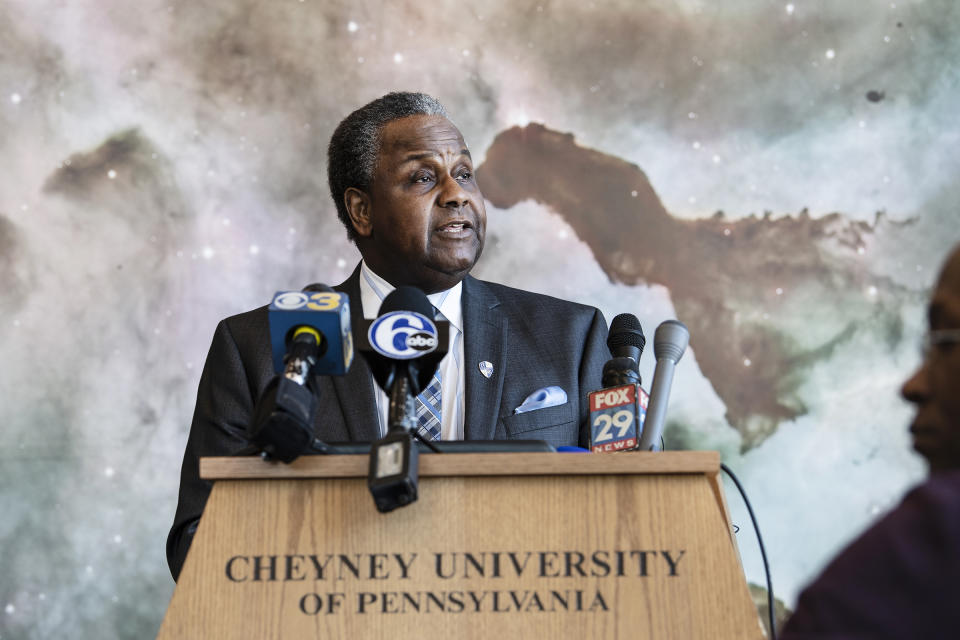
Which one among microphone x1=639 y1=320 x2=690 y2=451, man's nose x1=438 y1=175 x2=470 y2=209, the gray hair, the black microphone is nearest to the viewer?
microphone x1=639 y1=320 x2=690 y2=451

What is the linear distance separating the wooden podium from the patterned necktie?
0.90 m

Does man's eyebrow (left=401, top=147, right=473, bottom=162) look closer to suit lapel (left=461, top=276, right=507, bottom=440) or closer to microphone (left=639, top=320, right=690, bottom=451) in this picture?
suit lapel (left=461, top=276, right=507, bottom=440)

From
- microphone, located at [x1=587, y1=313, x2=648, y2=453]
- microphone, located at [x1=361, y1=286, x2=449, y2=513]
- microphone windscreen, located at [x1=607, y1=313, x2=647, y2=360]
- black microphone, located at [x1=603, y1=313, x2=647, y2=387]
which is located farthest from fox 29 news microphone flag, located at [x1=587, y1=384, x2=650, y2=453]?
microphone, located at [x1=361, y1=286, x2=449, y2=513]

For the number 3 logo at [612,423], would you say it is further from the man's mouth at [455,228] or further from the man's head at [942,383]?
the man's mouth at [455,228]

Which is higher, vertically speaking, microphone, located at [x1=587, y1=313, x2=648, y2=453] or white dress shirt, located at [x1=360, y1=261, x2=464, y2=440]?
white dress shirt, located at [x1=360, y1=261, x2=464, y2=440]

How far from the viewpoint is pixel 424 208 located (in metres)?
2.65

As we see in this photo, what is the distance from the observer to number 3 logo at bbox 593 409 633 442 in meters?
1.69

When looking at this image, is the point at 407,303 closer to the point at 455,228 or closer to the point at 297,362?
the point at 297,362

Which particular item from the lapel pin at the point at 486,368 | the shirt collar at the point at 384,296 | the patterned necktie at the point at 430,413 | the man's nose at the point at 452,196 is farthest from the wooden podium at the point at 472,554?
the man's nose at the point at 452,196

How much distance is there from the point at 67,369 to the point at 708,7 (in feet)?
8.84

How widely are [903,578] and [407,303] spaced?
0.79 m

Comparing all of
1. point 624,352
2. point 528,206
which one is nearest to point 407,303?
point 624,352

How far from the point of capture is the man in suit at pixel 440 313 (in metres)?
2.31

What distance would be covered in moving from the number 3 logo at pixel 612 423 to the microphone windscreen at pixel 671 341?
0.11m
